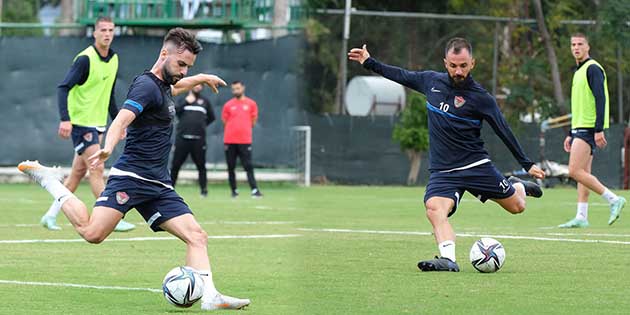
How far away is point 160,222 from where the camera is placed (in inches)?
332

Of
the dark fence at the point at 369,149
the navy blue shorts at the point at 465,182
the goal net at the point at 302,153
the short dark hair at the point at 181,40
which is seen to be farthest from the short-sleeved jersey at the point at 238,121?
the short dark hair at the point at 181,40

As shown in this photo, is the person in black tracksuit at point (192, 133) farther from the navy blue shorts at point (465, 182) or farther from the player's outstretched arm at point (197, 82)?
the player's outstretched arm at point (197, 82)

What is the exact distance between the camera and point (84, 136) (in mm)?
13984

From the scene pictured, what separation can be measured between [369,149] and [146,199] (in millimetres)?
22282

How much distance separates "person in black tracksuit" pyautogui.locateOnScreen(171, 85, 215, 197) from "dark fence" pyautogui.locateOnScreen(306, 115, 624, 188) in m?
8.03

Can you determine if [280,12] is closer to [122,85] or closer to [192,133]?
[122,85]

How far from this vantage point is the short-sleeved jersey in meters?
22.8

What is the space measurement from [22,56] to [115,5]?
84.4 inches

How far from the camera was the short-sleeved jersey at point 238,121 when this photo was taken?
74.9ft

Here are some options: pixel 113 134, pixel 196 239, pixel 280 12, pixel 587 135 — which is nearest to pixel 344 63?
pixel 280 12

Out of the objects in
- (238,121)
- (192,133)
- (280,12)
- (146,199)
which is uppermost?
(280,12)

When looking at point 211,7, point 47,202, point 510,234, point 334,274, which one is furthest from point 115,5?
point 334,274

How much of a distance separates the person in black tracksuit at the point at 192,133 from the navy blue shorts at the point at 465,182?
38.6ft

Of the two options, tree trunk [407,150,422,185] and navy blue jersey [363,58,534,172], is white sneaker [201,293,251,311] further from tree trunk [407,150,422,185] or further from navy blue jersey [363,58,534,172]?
tree trunk [407,150,422,185]
